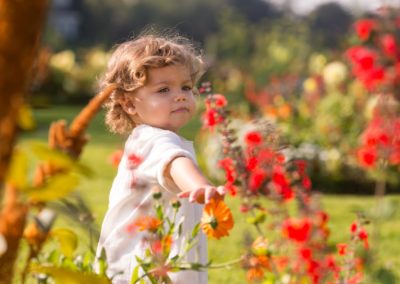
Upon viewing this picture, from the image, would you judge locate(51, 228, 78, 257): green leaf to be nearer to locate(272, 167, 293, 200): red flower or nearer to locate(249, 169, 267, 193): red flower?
locate(249, 169, 267, 193): red flower

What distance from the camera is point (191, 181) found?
2.06 metres

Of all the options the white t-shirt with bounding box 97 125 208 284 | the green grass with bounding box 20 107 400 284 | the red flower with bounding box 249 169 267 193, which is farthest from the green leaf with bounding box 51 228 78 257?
the red flower with bounding box 249 169 267 193

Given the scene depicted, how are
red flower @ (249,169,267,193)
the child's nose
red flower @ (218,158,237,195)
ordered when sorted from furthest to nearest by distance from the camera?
red flower @ (249,169,267,193), red flower @ (218,158,237,195), the child's nose

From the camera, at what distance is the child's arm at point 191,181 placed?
1795mm

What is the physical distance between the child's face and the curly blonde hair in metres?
0.02

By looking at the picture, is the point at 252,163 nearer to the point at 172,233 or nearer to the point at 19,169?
the point at 172,233

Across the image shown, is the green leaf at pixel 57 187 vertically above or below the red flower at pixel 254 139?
below

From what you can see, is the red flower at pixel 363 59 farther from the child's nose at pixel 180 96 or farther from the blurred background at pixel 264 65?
the child's nose at pixel 180 96

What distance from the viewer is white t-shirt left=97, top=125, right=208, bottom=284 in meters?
2.45

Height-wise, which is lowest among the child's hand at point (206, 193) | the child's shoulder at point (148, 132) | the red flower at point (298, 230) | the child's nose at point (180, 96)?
the child's hand at point (206, 193)

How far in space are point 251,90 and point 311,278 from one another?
1166 centimetres

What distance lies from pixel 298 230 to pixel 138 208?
0.58 meters

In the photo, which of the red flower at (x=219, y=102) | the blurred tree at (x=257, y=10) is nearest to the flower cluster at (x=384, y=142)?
the red flower at (x=219, y=102)

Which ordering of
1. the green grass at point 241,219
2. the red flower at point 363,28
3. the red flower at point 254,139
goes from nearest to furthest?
the red flower at point 254,139 < the green grass at point 241,219 < the red flower at point 363,28
